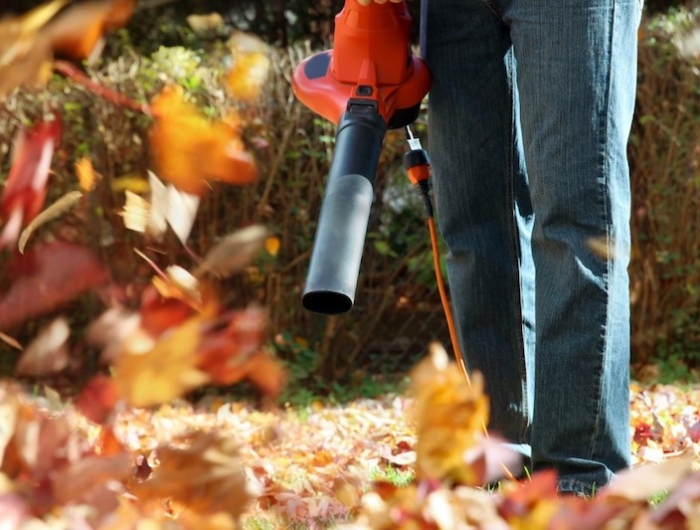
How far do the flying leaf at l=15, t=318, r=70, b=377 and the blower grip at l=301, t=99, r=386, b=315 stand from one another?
0.34m

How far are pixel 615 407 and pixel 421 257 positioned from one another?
9.37 ft

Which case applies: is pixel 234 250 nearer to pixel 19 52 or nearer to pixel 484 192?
pixel 19 52

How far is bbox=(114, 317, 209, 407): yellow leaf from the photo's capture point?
3.68 ft

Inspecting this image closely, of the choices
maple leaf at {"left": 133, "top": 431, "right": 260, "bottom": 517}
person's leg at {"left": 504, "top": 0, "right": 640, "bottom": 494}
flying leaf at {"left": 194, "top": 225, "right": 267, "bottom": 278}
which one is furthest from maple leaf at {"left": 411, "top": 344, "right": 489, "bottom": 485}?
person's leg at {"left": 504, "top": 0, "right": 640, "bottom": 494}

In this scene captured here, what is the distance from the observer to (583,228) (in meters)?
1.69

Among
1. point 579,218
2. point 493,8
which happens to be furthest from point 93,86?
point 579,218

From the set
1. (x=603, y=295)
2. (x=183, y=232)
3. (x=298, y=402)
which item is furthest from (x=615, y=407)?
(x=298, y=402)

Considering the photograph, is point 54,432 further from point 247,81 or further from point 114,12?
point 247,81

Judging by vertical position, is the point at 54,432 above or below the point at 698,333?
above

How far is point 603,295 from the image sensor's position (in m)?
1.69

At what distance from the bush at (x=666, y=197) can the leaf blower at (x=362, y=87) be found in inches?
107

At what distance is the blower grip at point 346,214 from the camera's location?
1.38 metres

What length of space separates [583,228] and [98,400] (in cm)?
91

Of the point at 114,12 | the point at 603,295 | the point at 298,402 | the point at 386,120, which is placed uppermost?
the point at 114,12
